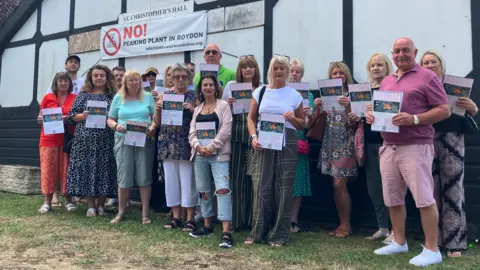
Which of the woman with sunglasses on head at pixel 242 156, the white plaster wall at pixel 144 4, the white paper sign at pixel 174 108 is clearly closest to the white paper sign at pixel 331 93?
the woman with sunglasses on head at pixel 242 156

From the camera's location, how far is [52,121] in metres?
4.88

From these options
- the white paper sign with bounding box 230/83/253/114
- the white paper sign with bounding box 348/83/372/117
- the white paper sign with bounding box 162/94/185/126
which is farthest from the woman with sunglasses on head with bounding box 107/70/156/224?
the white paper sign with bounding box 348/83/372/117

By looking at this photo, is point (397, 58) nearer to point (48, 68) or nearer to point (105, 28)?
point (105, 28)

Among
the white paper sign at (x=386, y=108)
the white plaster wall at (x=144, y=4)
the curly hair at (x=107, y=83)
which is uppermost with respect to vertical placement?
the white plaster wall at (x=144, y=4)

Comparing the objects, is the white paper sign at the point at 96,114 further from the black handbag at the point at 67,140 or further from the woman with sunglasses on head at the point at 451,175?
the woman with sunglasses on head at the point at 451,175

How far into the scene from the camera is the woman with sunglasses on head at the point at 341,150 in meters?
3.99

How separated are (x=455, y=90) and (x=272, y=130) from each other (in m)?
1.51

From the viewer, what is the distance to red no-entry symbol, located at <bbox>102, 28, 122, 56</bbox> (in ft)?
23.0

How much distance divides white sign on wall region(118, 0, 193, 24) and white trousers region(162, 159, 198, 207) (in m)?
2.87

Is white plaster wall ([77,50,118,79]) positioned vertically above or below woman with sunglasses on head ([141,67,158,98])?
above

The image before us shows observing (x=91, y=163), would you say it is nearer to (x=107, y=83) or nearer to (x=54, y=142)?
(x=54, y=142)

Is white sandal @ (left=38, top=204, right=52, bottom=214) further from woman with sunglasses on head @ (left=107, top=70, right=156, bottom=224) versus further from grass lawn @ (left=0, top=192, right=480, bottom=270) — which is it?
woman with sunglasses on head @ (left=107, top=70, right=156, bottom=224)

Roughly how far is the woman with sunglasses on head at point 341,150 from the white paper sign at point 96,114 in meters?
2.37

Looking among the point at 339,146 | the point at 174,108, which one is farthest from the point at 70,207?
the point at 339,146
